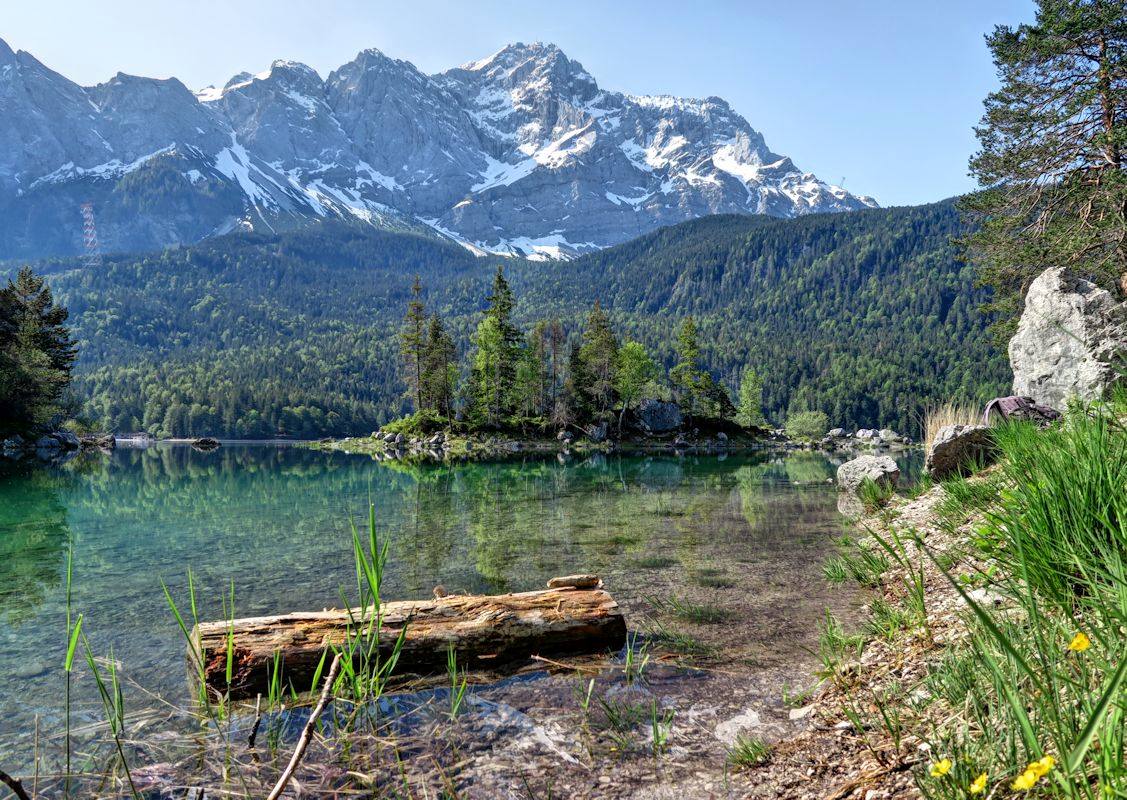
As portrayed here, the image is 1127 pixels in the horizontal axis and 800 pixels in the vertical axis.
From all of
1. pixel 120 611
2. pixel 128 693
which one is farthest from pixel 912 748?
pixel 120 611

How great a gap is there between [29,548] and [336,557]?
25.3 feet

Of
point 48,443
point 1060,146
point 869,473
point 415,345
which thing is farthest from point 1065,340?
point 48,443

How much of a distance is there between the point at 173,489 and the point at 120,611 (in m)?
23.3

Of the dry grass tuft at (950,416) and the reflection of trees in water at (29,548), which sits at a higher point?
the dry grass tuft at (950,416)

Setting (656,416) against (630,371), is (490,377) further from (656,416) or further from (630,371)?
(656,416)

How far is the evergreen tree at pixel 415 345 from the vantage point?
7200 centimetres

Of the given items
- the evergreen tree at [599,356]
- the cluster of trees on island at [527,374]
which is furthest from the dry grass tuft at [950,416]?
the evergreen tree at [599,356]

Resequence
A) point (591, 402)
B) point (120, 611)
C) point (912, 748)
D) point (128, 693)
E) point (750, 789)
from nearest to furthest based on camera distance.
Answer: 1. point (912, 748)
2. point (750, 789)
3. point (128, 693)
4. point (120, 611)
5. point (591, 402)

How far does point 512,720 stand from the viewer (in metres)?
5.12

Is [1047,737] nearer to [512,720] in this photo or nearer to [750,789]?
[750,789]

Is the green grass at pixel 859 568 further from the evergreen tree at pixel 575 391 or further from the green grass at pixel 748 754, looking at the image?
the evergreen tree at pixel 575 391

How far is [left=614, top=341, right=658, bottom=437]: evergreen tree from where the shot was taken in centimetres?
7556

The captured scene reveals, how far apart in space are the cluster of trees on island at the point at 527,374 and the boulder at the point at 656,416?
59.9 inches

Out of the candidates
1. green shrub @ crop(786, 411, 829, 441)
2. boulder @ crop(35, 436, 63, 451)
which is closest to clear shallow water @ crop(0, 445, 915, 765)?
boulder @ crop(35, 436, 63, 451)
